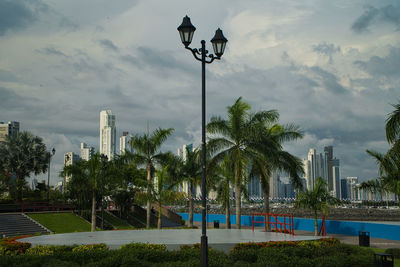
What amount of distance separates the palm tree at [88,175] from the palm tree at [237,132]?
1005 cm

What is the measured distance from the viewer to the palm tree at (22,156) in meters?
46.8

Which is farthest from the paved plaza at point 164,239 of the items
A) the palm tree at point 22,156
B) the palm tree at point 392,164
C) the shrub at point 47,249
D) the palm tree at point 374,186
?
the palm tree at point 22,156

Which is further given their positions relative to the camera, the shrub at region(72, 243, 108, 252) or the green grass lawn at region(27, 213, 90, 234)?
the green grass lawn at region(27, 213, 90, 234)

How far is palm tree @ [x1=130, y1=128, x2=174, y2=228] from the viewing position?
32047 millimetres

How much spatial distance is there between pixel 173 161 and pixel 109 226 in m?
9.01

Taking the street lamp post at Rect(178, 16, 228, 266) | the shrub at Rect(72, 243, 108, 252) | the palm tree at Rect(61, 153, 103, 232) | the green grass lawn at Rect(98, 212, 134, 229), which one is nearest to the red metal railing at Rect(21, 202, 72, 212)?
the green grass lawn at Rect(98, 212, 134, 229)

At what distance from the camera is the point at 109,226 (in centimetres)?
3606

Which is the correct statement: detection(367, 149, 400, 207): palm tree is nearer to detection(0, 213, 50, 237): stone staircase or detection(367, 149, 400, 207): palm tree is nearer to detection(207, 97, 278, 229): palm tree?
detection(207, 97, 278, 229): palm tree

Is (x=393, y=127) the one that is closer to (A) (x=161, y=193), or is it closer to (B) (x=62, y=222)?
(A) (x=161, y=193)

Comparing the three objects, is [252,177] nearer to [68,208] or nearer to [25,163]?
[68,208]

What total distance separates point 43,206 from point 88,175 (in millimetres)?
9300

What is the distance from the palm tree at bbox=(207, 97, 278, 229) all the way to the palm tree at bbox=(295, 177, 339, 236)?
184 inches

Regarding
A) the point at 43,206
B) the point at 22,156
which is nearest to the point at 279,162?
the point at 43,206

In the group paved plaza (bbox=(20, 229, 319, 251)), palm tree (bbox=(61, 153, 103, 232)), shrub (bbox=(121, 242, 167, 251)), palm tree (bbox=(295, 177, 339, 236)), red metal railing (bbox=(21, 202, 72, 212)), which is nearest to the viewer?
shrub (bbox=(121, 242, 167, 251))
